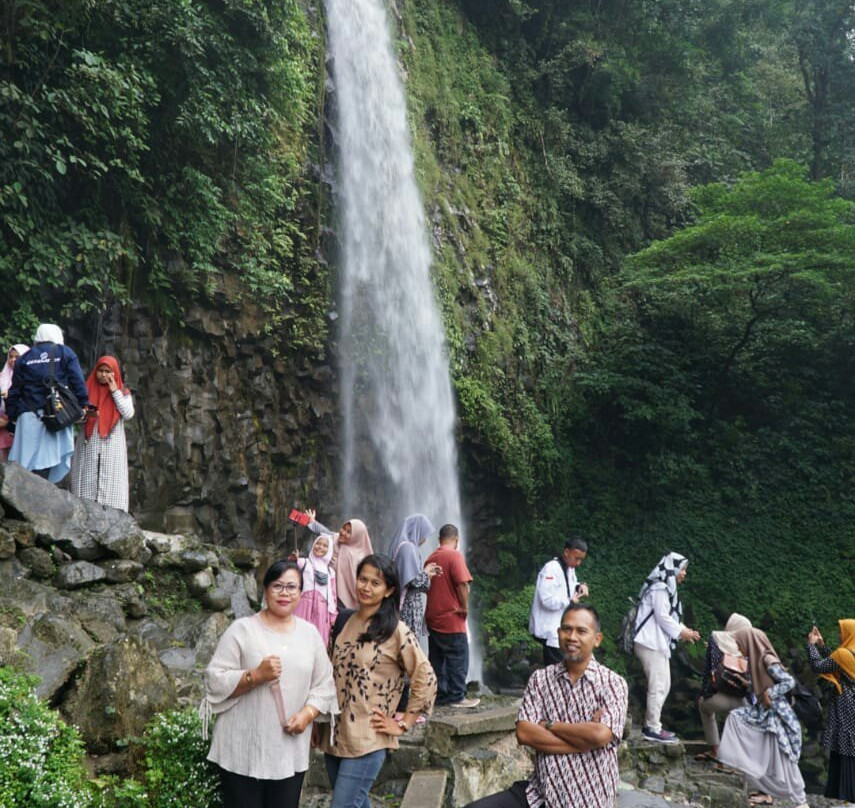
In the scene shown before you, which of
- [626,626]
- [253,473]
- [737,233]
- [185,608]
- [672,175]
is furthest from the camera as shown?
[672,175]

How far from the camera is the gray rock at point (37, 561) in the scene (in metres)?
5.46

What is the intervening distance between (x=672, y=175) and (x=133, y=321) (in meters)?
12.4

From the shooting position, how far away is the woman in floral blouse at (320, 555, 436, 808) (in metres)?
3.26

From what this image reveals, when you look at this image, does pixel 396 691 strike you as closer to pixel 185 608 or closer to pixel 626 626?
pixel 185 608

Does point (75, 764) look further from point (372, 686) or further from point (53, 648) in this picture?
point (372, 686)

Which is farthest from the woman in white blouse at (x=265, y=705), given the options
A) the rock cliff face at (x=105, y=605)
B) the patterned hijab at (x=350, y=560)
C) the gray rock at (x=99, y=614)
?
the patterned hijab at (x=350, y=560)

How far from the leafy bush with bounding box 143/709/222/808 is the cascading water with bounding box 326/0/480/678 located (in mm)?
7646

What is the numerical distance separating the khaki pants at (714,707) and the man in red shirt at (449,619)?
222 cm

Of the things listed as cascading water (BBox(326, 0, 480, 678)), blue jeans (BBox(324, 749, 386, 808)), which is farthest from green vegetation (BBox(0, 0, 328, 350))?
blue jeans (BBox(324, 749, 386, 808))

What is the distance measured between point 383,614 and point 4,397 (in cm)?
414

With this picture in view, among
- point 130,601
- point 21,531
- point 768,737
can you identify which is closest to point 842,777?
point 768,737

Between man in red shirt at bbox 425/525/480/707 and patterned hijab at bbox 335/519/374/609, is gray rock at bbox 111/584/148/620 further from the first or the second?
man in red shirt at bbox 425/525/480/707

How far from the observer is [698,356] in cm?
1600

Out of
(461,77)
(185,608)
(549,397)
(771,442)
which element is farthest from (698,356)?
(185,608)
